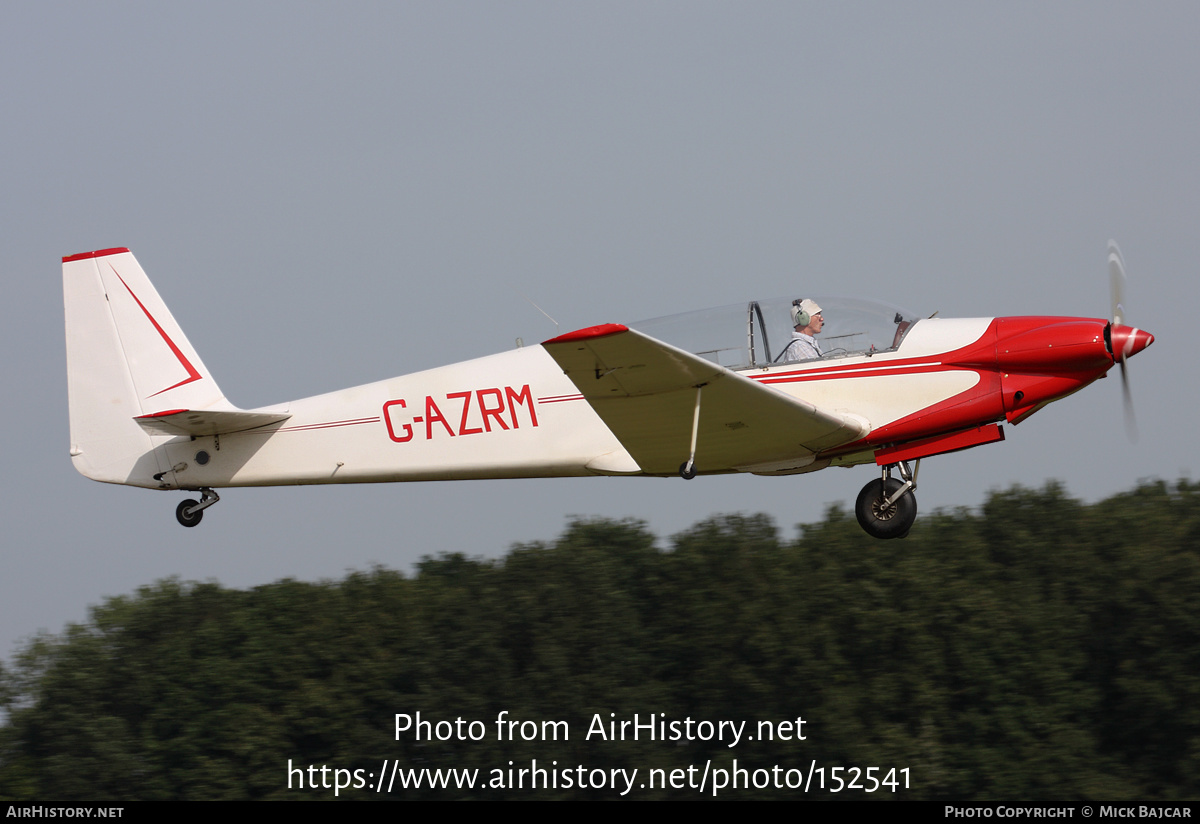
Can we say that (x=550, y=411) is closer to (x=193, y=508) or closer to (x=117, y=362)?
(x=193, y=508)

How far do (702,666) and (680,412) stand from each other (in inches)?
815

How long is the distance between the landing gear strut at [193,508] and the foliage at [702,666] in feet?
55.5

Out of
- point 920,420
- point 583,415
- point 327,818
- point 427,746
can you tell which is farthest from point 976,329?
point 427,746

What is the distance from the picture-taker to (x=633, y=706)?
27.1 metres

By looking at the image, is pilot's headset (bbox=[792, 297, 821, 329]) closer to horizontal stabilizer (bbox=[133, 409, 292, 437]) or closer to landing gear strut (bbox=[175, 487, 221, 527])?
horizontal stabilizer (bbox=[133, 409, 292, 437])

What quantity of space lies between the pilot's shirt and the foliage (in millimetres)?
18070

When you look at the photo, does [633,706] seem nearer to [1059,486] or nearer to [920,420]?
[1059,486]

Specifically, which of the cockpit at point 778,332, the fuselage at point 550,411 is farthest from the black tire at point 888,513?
the cockpit at point 778,332

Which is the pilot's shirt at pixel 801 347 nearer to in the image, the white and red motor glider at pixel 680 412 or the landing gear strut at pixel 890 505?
the white and red motor glider at pixel 680 412

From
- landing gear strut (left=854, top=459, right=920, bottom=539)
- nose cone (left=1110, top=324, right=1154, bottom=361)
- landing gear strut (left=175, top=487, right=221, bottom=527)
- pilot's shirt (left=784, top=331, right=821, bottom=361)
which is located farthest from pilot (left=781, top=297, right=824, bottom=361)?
landing gear strut (left=175, top=487, right=221, bottom=527)

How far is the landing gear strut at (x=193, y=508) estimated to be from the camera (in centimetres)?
1012

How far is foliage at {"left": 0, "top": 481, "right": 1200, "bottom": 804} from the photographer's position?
2650 cm

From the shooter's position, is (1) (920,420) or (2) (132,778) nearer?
(1) (920,420)

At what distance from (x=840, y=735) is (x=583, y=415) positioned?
18984mm
